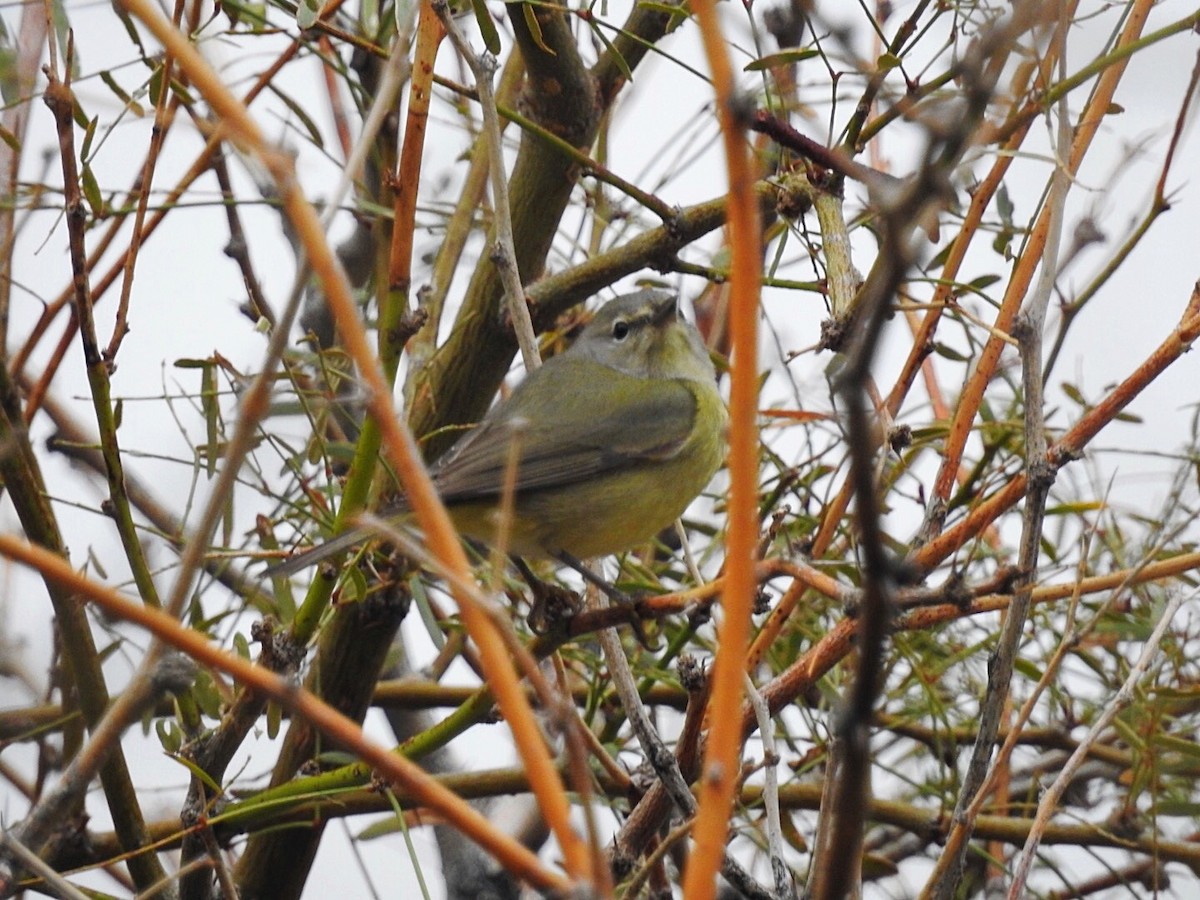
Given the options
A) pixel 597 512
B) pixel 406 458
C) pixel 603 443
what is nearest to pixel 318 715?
pixel 406 458

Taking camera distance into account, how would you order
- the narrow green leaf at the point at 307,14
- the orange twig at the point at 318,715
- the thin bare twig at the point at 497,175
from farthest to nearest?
the narrow green leaf at the point at 307,14 → the thin bare twig at the point at 497,175 → the orange twig at the point at 318,715

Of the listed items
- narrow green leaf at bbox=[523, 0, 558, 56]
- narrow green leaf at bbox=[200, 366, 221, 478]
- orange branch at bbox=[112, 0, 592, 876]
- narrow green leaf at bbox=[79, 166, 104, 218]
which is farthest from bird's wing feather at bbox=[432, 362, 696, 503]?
orange branch at bbox=[112, 0, 592, 876]

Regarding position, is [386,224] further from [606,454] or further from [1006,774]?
[1006,774]

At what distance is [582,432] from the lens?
3033mm

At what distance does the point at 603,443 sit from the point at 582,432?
0.06m

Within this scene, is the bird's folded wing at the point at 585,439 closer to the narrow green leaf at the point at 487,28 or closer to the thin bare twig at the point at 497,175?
the thin bare twig at the point at 497,175

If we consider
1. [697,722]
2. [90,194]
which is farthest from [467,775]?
[90,194]

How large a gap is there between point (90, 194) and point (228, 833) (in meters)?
0.99

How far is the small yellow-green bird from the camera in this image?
8.93 feet

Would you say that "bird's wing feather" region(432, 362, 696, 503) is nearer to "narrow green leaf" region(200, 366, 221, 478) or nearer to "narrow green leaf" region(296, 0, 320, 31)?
"narrow green leaf" region(200, 366, 221, 478)

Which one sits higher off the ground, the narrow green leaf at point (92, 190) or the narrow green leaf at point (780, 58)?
the narrow green leaf at point (780, 58)

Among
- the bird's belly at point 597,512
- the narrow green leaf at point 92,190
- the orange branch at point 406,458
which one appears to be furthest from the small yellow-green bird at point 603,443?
the orange branch at point 406,458

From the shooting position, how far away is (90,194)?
6.77 ft

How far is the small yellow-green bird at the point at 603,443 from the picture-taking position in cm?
272
